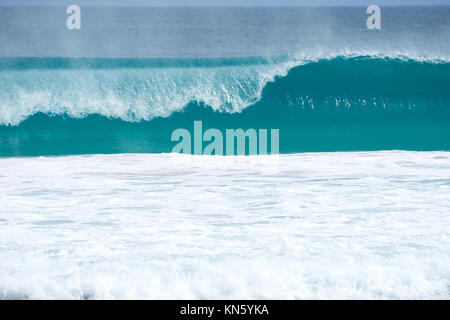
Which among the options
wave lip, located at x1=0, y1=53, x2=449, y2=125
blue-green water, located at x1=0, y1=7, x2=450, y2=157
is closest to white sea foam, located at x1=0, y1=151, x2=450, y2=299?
blue-green water, located at x1=0, y1=7, x2=450, y2=157

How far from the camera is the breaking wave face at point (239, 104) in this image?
757 centimetres

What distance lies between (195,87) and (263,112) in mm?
1057

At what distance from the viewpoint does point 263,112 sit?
27.0 feet

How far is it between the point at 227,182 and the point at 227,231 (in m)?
1.27

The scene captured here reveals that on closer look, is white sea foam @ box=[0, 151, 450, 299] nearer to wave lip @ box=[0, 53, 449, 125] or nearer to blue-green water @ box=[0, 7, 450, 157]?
blue-green water @ box=[0, 7, 450, 157]

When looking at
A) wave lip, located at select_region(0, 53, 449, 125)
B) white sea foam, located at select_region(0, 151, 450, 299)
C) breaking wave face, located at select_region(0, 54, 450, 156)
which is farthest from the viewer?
wave lip, located at select_region(0, 53, 449, 125)

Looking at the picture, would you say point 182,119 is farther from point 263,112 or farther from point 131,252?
point 131,252

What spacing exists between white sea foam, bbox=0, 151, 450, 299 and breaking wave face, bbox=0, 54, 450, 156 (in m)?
2.75

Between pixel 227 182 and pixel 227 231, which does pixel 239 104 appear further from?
pixel 227 231

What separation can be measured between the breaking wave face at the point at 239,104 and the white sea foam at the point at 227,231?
2753mm

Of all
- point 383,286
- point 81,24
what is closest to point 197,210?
point 383,286

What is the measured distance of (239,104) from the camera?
822cm

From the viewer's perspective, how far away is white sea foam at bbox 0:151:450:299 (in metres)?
2.23
